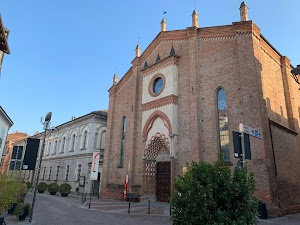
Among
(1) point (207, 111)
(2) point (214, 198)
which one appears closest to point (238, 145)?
(2) point (214, 198)

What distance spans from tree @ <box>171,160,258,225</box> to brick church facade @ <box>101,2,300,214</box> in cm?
887

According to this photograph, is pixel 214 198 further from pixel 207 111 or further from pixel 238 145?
pixel 207 111

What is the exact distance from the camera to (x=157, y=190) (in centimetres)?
1973

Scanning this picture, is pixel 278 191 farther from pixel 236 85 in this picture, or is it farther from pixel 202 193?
pixel 202 193

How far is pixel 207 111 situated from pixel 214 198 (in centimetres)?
1246

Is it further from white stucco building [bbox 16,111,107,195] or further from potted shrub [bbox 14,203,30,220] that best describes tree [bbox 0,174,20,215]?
white stucco building [bbox 16,111,107,195]

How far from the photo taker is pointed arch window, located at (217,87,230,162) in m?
15.7

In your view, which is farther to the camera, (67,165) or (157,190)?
(67,165)

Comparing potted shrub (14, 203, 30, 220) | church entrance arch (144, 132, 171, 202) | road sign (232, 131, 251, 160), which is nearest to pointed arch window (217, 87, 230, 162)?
church entrance arch (144, 132, 171, 202)

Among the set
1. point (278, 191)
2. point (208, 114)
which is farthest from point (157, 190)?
point (278, 191)

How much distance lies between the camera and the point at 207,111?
1716 centimetres

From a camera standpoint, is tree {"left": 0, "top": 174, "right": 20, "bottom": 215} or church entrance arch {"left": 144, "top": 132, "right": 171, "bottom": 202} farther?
church entrance arch {"left": 144, "top": 132, "right": 171, "bottom": 202}

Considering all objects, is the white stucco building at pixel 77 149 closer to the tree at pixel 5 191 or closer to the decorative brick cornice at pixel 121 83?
the decorative brick cornice at pixel 121 83

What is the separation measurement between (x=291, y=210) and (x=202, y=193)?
12380 mm
